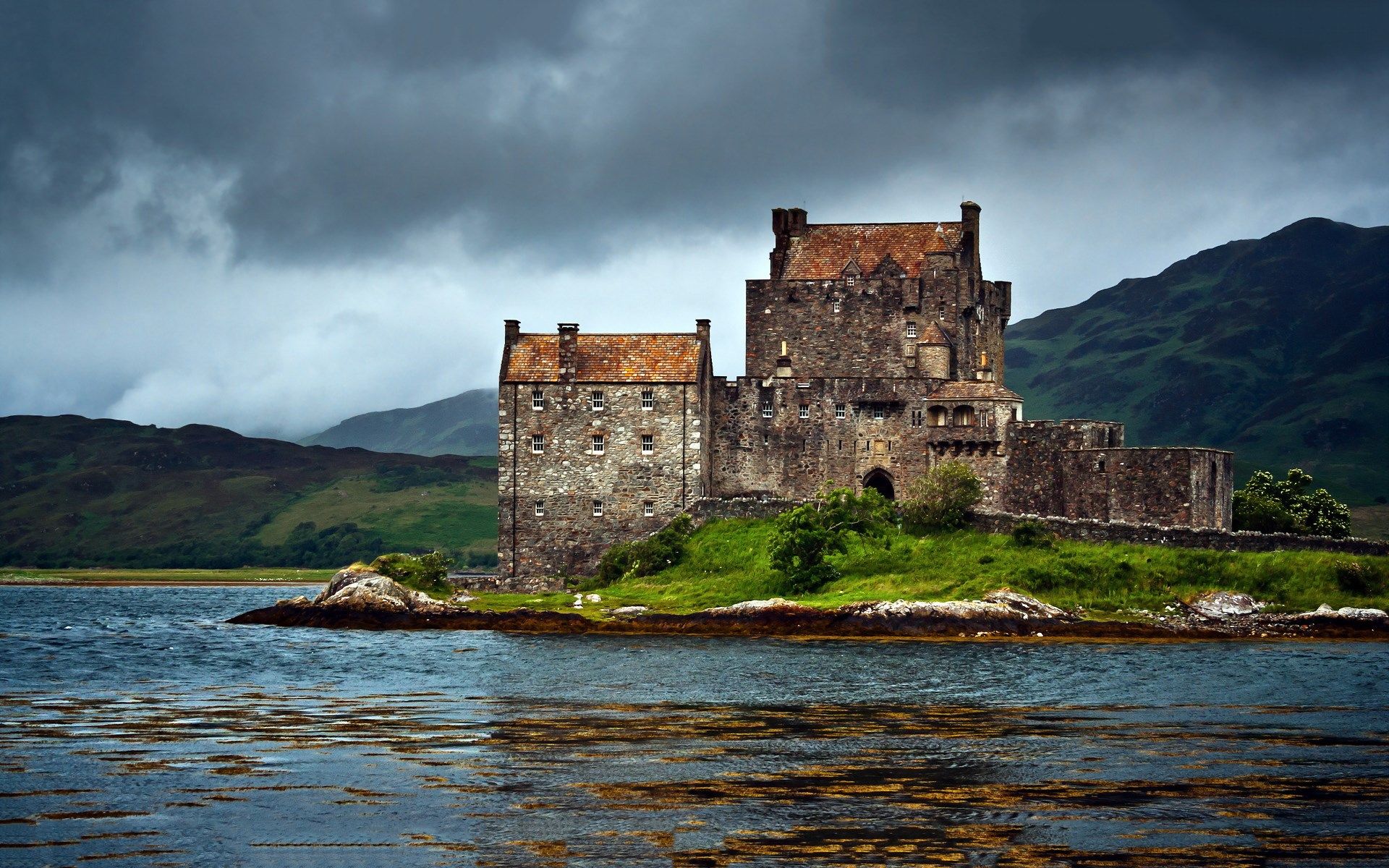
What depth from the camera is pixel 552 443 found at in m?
77.0

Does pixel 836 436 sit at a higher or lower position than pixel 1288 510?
higher

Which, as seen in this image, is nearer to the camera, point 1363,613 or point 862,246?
point 1363,613

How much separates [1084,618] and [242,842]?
43.9 metres

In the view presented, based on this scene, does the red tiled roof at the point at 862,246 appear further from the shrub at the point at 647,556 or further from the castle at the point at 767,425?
the shrub at the point at 647,556

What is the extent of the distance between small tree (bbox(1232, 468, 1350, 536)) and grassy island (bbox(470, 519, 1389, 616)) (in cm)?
1243

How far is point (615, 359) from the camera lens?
77438mm

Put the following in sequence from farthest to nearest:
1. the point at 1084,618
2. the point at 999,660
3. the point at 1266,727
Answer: the point at 1084,618 → the point at 999,660 → the point at 1266,727

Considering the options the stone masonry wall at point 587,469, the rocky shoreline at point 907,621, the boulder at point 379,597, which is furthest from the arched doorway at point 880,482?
the boulder at point 379,597

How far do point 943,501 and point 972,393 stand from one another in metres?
7.67

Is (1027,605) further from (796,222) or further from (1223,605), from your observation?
(796,222)

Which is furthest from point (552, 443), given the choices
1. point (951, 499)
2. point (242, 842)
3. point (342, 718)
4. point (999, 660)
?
point (242, 842)

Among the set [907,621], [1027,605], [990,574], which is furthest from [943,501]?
[907,621]

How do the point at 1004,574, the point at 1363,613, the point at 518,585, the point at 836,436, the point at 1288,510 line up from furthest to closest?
the point at 836,436
the point at 518,585
the point at 1288,510
the point at 1004,574
the point at 1363,613

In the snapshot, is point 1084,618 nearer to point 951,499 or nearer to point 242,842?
point 951,499
